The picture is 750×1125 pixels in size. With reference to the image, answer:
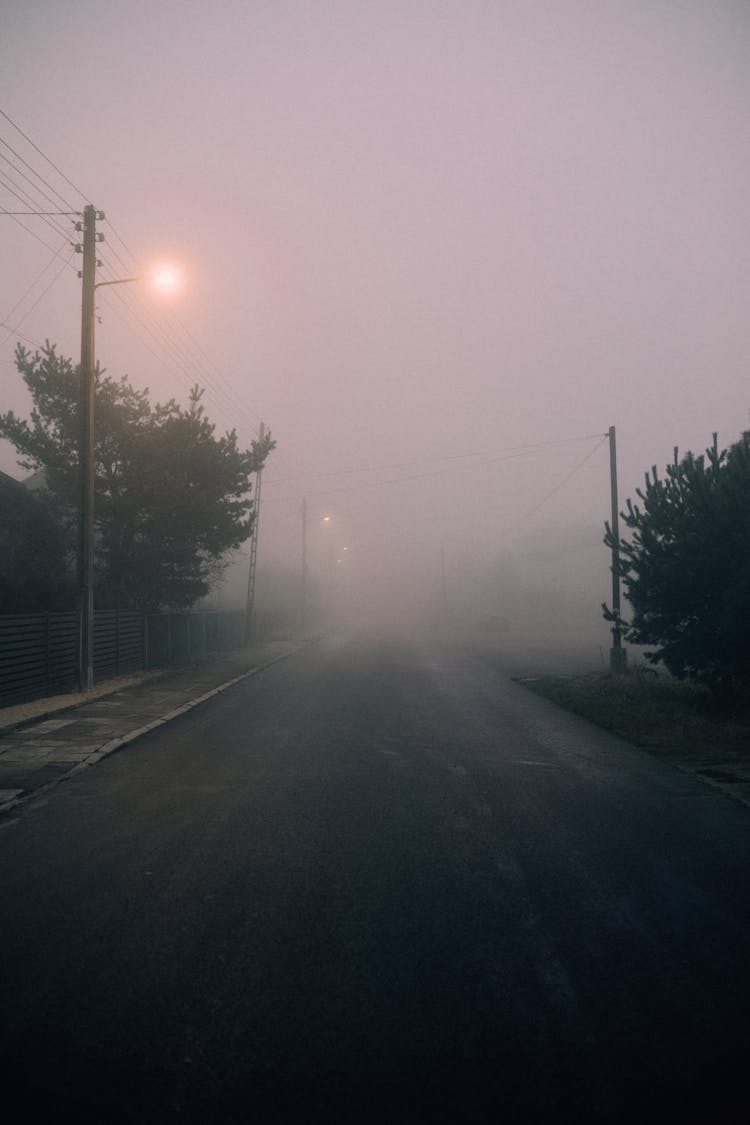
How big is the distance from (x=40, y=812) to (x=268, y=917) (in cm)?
347

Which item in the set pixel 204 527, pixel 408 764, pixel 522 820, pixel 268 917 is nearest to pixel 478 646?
pixel 204 527

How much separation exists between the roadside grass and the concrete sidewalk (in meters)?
8.09

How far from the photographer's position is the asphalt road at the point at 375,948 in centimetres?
275

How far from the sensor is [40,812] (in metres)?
6.51

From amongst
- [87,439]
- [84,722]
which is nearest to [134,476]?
[87,439]

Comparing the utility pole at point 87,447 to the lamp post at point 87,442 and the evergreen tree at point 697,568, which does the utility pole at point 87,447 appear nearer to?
the lamp post at point 87,442

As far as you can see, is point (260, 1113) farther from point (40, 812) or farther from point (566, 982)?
point (40, 812)

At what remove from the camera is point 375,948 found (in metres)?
3.86

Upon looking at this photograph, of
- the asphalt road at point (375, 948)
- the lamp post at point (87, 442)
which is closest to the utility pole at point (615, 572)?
the asphalt road at point (375, 948)

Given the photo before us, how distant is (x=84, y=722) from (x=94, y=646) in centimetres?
558

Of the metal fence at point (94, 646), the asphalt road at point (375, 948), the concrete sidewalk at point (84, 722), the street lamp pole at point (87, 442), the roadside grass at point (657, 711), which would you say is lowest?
the roadside grass at point (657, 711)

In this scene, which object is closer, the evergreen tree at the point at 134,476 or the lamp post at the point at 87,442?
the lamp post at the point at 87,442

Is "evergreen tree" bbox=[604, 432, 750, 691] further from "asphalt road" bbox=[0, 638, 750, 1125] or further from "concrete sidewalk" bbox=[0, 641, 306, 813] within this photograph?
"concrete sidewalk" bbox=[0, 641, 306, 813]

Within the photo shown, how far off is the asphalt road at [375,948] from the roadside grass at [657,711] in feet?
10.7
